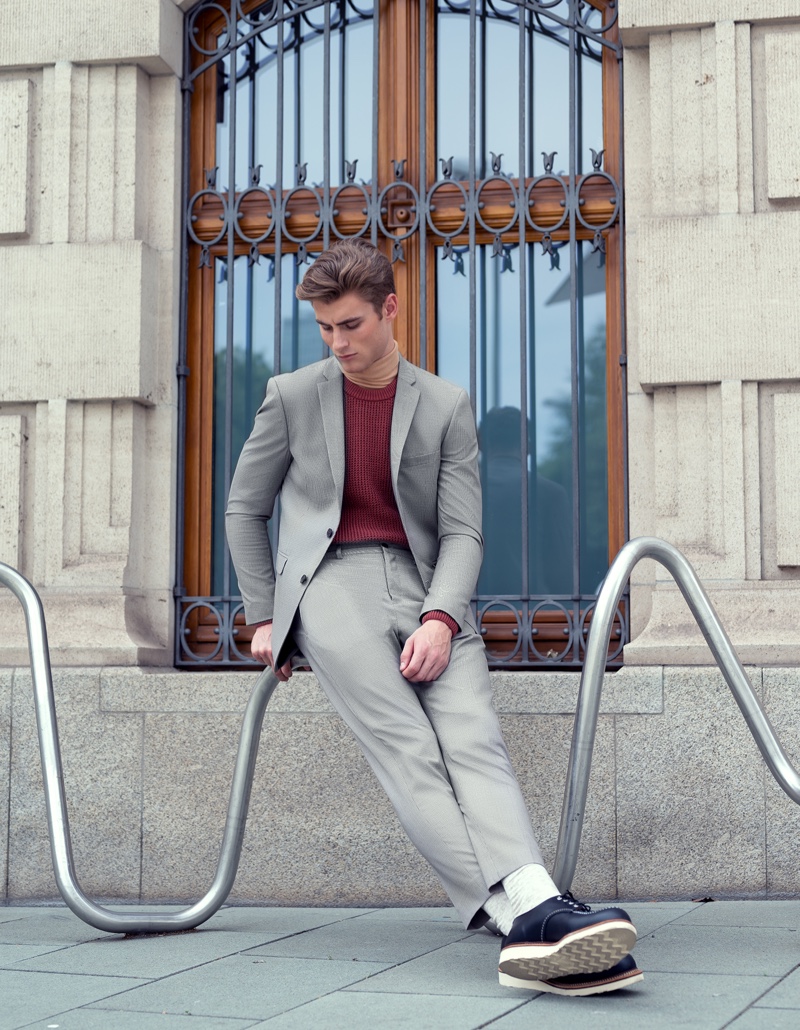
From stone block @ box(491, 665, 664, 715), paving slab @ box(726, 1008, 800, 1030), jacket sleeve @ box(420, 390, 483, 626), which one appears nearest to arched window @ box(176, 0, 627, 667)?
stone block @ box(491, 665, 664, 715)

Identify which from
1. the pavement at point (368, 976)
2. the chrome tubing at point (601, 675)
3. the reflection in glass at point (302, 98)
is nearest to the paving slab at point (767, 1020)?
the pavement at point (368, 976)

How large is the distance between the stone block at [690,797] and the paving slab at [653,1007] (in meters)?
1.42

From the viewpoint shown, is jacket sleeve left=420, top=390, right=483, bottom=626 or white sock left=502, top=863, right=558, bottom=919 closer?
white sock left=502, top=863, right=558, bottom=919

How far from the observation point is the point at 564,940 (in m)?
2.80

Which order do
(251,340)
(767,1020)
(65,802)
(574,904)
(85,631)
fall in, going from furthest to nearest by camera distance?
(251,340)
(85,631)
(65,802)
(574,904)
(767,1020)

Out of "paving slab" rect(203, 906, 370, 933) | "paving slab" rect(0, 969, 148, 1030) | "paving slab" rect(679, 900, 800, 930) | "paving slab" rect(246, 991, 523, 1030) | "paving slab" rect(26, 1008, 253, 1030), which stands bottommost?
"paving slab" rect(203, 906, 370, 933)

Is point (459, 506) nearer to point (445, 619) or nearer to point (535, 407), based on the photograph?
point (445, 619)

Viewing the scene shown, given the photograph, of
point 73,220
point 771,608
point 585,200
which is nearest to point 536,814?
point 771,608

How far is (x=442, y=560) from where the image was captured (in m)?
3.65

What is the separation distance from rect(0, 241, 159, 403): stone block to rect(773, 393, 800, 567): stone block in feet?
7.83

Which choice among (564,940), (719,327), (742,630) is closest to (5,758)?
(742,630)

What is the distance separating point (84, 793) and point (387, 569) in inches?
73.0

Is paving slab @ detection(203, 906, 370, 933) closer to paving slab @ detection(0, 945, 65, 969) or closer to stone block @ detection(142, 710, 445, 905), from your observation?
stone block @ detection(142, 710, 445, 905)

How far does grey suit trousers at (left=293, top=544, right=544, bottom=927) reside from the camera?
3152 millimetres
